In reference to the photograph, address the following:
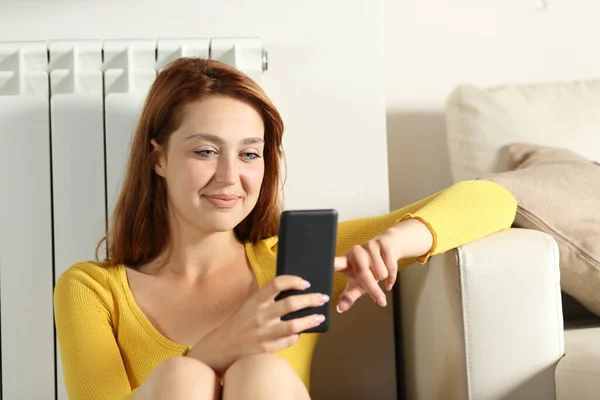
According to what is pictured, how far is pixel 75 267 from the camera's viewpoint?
1246 mm

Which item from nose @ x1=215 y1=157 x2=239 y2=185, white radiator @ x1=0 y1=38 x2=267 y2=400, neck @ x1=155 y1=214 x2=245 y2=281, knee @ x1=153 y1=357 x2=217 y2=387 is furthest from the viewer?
white radiator @ x1=0 y1=38 x2=267 y2=400

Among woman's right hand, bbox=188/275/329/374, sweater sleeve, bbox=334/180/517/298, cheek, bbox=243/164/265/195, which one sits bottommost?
woman's right hand, bbox=188/275/329/374

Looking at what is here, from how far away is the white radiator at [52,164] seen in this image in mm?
1421

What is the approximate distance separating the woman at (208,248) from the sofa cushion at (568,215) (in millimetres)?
59

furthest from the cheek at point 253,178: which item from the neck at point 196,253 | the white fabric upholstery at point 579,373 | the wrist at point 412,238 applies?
the white fabric upholstery at point 579,373

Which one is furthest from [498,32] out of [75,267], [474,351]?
[75,267]

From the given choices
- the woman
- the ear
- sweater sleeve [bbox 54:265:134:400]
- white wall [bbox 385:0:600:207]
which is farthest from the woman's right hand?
white wall [bbox 385:0:600:207]

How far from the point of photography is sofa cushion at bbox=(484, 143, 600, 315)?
4.01 feet

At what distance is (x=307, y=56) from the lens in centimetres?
148

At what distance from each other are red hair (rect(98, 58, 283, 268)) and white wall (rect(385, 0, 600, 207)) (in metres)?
0.48

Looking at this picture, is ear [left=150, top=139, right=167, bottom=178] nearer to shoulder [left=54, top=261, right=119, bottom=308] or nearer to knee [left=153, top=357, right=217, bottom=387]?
shoulder [left=54, top=261, right=119, bottom=308]

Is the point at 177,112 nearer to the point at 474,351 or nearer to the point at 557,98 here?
the point at 474,351

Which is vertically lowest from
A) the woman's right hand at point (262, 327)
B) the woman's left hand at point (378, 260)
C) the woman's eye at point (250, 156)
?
the woman's right hand at point (262, 327)

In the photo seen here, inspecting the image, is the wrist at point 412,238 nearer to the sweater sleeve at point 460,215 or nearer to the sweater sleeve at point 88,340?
the sweater sleeve at point 460,215
